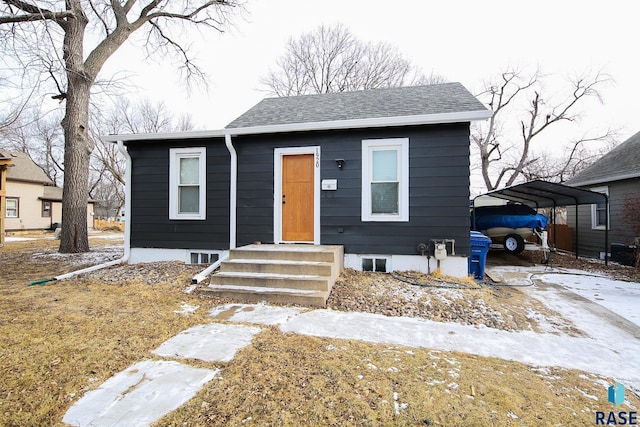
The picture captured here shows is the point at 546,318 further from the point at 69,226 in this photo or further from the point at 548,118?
the point at 548,118

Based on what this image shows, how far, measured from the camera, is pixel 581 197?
8188 millimetres

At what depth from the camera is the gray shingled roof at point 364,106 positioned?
225 inches

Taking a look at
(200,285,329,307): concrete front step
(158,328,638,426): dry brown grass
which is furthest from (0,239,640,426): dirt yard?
(200,285,329,307): concrete front step

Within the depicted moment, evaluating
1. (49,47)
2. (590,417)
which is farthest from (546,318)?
(49,47)

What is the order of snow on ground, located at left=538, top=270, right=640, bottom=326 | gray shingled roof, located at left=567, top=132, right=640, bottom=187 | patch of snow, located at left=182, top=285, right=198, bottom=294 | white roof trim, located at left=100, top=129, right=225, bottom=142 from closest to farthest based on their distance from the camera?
snow on ground, located at left=538, top=270, right=640, bottom=326 → patch of snow, located at left=182, top=285, right=198, bottom=294 → white roof trim, located at left=100, top=129, right=225, bottom=142 → gray shingled roof, located at left=567, top=132, right=640, bottom=187

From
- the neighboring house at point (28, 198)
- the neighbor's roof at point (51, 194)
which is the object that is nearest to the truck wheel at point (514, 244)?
the neighboring house at point (28, 198)

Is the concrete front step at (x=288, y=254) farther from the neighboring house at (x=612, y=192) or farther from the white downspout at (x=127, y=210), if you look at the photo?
the neighboring house at (x=612, y=192)

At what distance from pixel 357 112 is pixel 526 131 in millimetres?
20266

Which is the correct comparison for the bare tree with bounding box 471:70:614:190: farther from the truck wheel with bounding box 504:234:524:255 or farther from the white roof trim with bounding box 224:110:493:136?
the white roof trim with bounding box 224:110:493:136

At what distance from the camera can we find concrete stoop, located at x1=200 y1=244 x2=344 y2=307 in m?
4.01

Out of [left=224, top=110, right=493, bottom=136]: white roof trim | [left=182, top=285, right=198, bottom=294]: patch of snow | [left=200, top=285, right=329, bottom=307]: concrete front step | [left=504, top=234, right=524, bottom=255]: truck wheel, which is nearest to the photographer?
[left=200, top=285, right=329, bottom=307]: concrete front step

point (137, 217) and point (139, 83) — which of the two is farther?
point (139, 83)

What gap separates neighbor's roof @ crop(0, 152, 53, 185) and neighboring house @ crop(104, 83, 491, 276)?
18.6 m

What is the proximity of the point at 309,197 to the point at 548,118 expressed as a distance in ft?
71.8
